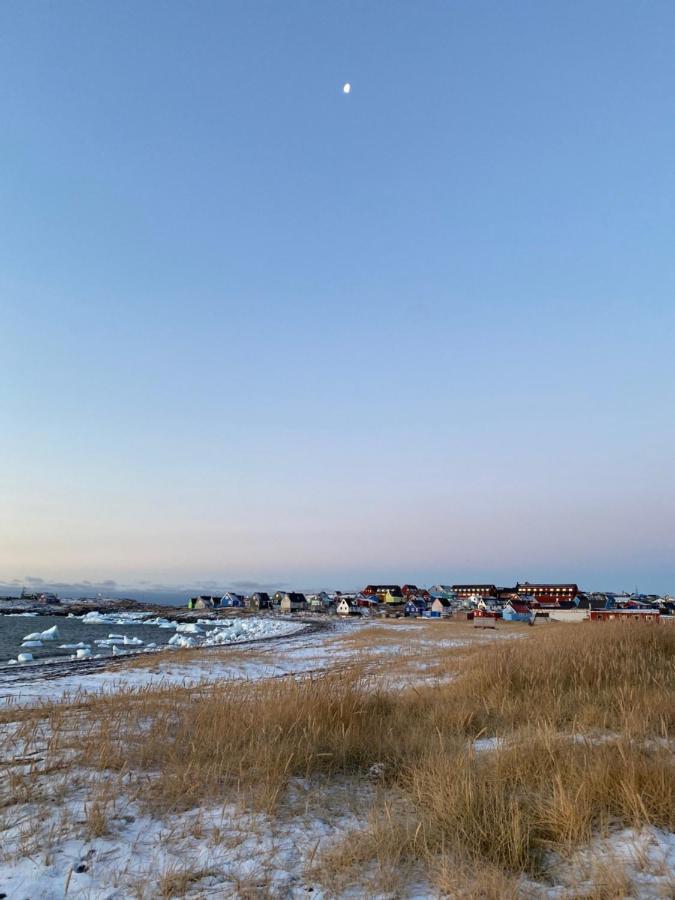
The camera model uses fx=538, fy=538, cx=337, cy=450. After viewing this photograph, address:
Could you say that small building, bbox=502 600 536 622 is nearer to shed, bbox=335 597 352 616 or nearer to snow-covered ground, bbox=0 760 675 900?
shed, bbox=335 597 352 616

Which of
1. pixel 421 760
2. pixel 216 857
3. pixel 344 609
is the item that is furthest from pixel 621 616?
pixel 344 609

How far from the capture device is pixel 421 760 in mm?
4832

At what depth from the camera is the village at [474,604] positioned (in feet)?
226

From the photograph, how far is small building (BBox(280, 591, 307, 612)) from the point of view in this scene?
118938 mm

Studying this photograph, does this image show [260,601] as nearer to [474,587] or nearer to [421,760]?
[474,587]

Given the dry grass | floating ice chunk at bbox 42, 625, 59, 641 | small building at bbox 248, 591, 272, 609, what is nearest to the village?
small building at bbox 248, 591, 272, 609

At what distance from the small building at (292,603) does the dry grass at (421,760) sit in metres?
115

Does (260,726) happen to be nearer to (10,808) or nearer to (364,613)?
(10,808)

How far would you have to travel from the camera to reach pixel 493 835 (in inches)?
137

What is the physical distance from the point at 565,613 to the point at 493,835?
70.5 metres

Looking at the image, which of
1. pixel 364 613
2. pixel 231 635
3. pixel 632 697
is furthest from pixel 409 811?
pixel 364 613

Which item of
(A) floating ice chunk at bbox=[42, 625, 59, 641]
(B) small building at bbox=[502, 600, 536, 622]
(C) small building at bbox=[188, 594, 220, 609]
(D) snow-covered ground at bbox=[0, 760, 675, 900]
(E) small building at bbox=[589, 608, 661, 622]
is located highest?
(D) snow-covered ground at bbox=[0, 760, 675, 900]

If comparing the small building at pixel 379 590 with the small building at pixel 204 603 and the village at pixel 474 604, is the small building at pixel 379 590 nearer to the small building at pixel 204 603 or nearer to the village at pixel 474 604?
the village at pixel 474 604

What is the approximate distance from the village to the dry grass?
2101 inches
